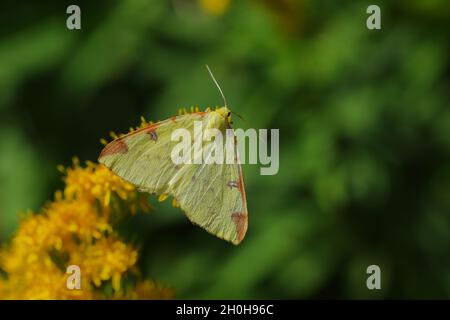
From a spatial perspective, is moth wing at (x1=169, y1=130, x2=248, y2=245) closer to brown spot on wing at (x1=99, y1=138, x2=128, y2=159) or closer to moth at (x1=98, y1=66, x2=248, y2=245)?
moth at (x1=98, y1=66, x2=248, y2=245)

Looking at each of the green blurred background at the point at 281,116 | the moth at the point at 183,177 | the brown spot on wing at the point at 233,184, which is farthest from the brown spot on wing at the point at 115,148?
the green blurred background at the point at 281,116

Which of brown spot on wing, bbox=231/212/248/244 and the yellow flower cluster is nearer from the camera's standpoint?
brown spot on wing, bbox=231/212/248/244

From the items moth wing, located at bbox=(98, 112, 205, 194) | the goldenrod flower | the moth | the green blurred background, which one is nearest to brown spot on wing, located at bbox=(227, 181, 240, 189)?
the moth

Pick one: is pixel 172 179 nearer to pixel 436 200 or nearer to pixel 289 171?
pixel 289 171

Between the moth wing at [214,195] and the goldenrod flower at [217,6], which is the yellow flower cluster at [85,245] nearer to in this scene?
the moth wing at [214,195]

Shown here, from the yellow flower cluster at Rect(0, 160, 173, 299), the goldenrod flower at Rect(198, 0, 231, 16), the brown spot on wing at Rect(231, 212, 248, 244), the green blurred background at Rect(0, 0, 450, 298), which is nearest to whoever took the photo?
the brown spot on wing at Rect(231, 212, 248, 244)

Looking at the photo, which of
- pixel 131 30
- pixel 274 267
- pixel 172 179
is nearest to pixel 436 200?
pixel 274 267

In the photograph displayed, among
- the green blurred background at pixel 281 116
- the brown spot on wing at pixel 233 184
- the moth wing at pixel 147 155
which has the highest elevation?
the green blurred background at pixel 281 116
